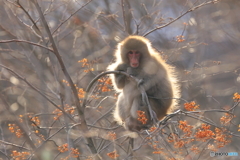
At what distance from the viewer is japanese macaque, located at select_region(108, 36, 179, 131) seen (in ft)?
19.4

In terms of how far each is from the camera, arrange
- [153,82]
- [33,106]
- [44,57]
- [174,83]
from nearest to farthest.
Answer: [153,82] → [174,83] → [44,57] → [33,106]

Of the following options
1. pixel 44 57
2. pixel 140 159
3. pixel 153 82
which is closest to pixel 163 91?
pixel 153 82

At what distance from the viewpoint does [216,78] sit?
397 inches

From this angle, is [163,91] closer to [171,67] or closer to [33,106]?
[171,67]

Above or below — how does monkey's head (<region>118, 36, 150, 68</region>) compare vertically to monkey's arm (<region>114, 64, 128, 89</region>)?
above

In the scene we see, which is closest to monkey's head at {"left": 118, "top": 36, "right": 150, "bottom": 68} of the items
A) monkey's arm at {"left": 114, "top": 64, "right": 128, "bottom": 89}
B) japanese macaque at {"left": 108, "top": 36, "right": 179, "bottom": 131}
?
japanese macaque at {"left": 108, "top": 36, "right": 179, "bottom": 131}

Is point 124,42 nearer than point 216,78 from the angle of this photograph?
Yes

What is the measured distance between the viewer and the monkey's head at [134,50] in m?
5.94

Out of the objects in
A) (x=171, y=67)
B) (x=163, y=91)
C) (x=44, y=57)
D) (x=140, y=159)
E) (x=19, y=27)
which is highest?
(x=19, y=27)

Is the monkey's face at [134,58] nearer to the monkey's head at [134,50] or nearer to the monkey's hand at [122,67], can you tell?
the monkey's head at [134,50]

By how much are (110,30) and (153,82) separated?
450 centimetres

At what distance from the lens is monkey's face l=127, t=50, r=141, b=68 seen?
5.87 m

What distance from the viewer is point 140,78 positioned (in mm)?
5832

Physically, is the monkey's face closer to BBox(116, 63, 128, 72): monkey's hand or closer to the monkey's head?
the monkey's head
